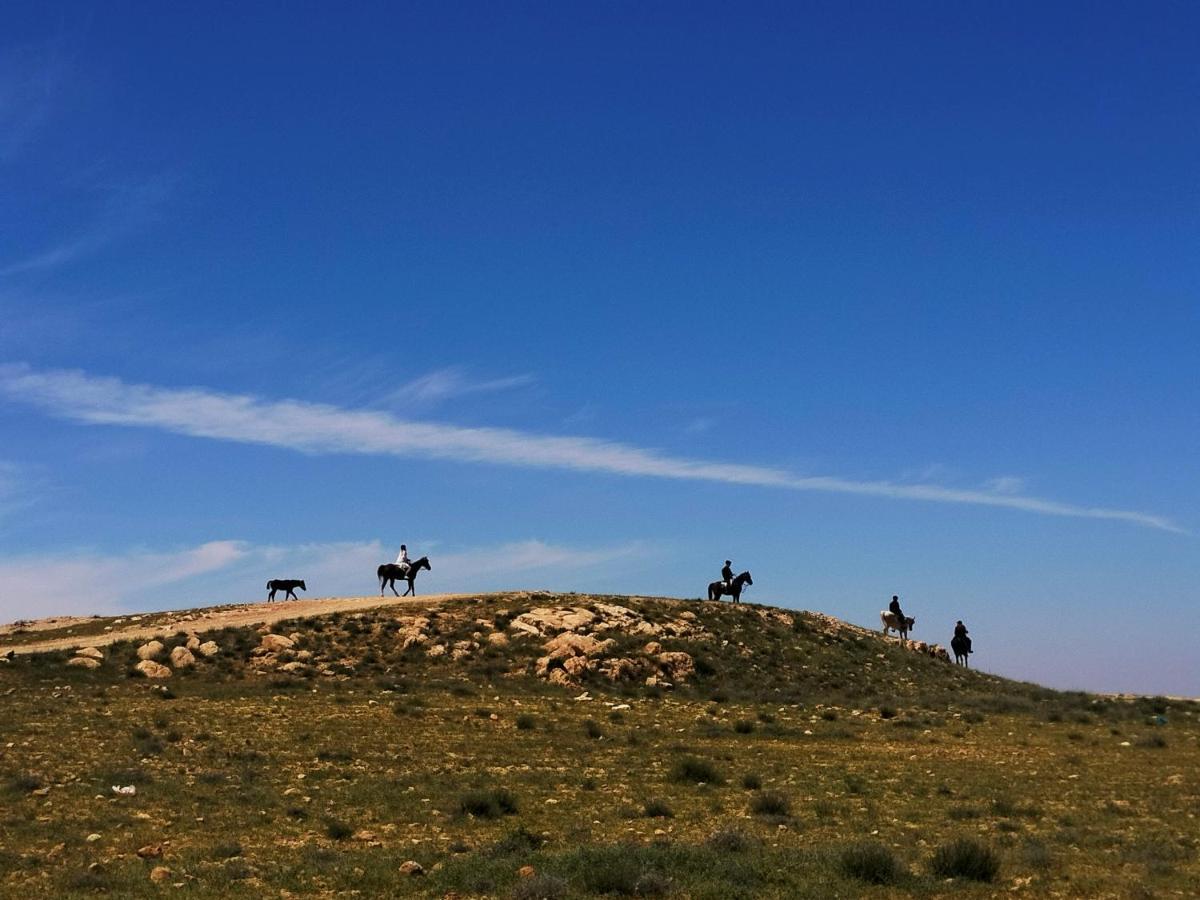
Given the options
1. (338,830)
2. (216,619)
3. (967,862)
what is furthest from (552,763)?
(216,619)

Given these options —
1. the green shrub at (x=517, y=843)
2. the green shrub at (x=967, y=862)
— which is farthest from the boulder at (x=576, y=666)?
the green shrub at (x=967, y=862)

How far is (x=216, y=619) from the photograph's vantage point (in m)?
49.2

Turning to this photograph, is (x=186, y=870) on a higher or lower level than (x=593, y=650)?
lower

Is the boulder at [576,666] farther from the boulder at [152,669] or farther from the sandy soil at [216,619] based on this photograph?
the boulder at [152,669]

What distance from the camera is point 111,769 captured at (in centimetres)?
2272

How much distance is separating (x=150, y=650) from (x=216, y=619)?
360 inches

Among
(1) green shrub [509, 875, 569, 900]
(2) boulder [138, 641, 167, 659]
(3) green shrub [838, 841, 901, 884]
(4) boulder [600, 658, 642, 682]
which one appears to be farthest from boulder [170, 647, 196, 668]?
(3) green shrub [838, 841, 901, 884]

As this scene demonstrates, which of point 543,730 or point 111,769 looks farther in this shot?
point 543,730

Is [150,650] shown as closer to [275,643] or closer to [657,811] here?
[275,643]

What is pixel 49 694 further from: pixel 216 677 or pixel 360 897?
pixel 360 897

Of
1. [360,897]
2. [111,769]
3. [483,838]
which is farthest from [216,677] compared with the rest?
[360,897]

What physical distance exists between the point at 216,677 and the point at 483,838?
77.7 feet

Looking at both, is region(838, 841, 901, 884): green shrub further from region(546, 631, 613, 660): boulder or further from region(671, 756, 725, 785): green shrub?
region(546, 631, 613, 660): boulder

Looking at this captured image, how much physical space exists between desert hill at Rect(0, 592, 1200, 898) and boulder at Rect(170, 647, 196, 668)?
0.13 metres
